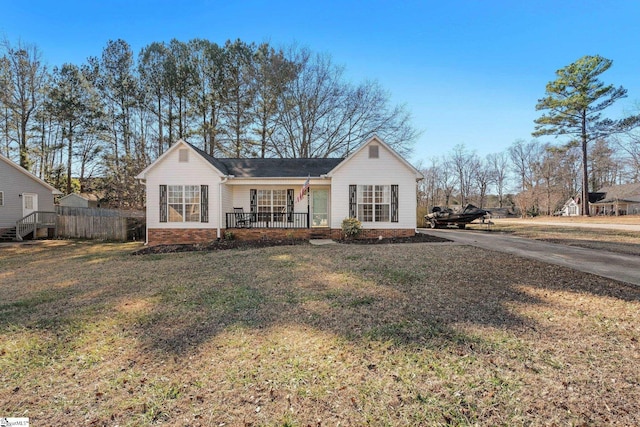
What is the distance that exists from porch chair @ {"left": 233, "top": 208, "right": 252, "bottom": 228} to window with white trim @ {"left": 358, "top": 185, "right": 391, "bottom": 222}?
18.1 ft

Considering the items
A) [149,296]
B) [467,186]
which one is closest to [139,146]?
[149,296]

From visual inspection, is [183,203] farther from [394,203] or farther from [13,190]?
[13,190]

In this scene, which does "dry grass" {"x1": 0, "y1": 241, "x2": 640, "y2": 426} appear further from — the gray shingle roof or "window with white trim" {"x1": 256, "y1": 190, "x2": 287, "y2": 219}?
the gray shingle roof

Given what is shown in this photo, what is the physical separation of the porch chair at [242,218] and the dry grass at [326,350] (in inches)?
309

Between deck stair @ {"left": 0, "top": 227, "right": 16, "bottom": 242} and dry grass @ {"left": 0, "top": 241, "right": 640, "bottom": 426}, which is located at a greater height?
deck stair @ {"left": 0, "top": 227, "right": 16, "bottom": 242}

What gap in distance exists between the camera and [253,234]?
13.9 metres

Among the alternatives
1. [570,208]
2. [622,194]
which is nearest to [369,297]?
[622,194]

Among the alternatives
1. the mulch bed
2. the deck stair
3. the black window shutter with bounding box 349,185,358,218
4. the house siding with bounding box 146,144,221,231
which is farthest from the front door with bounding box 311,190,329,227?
the deck stair

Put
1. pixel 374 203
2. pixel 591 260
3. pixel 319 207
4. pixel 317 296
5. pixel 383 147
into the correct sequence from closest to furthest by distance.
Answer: pixel 317 296, pixel 591 260, pixel 383 147, pixel 374 203, pixel 319 207

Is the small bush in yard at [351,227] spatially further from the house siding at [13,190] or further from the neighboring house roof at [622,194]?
the neighboring house roof at [622,194]

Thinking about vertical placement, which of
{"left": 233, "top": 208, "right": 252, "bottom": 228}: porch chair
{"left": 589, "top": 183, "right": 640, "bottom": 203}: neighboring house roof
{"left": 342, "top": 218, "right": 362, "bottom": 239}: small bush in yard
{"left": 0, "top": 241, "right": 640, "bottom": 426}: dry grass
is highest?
{"left": 589, "top": 183, "right": 640, "bottom": 203}: neighboring house roof

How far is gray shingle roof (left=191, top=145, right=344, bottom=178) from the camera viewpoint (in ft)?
47.7

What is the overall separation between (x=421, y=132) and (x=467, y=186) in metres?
35.1

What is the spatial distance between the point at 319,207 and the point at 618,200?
5026 centimetres
